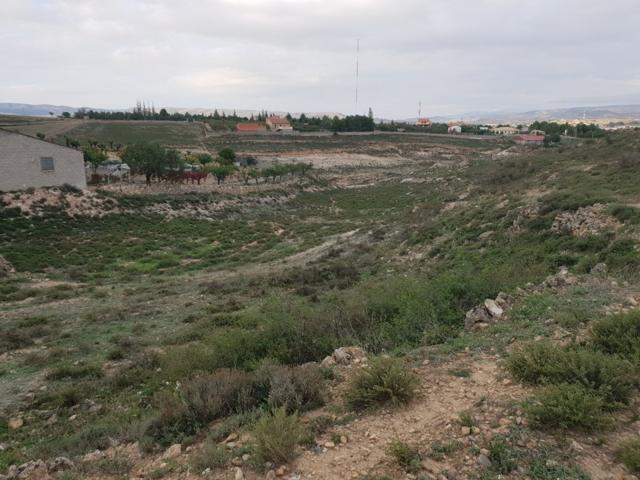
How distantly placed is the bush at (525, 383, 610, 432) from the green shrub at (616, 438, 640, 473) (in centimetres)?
37

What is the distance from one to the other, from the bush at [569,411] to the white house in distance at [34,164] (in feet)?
132

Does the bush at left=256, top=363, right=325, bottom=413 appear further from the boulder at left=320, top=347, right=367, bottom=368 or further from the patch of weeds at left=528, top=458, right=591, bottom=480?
the patch of weeds at left=528, top=458, right=591, bottom=480

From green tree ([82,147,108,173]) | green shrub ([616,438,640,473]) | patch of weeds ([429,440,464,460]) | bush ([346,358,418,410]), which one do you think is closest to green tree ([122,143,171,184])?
green tree ([82,147,108,173])

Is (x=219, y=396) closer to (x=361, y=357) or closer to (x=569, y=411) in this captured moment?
(x=361, y=357)

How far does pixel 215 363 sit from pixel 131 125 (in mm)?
119816

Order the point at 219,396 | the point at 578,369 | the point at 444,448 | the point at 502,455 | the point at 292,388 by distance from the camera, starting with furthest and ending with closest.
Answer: the point at 219,396 < the point at 292,388 < the point at 578,369 < the point at 444,448 < the point at 502,455

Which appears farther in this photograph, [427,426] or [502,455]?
[427,426]

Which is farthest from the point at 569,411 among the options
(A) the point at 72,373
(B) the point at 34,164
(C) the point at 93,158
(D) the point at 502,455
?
(C) the point at 93,158

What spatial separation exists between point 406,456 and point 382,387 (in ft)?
4.25

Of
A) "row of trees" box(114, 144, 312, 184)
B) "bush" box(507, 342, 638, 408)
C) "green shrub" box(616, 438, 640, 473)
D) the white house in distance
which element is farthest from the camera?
"row of trees" box(114, 144, 312, 184)

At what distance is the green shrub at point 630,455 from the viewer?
424 centimetres

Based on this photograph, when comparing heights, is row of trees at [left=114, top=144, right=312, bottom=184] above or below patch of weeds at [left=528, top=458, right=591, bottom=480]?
above

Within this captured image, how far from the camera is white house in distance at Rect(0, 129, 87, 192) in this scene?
34.7 meters

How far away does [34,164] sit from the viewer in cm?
3638
